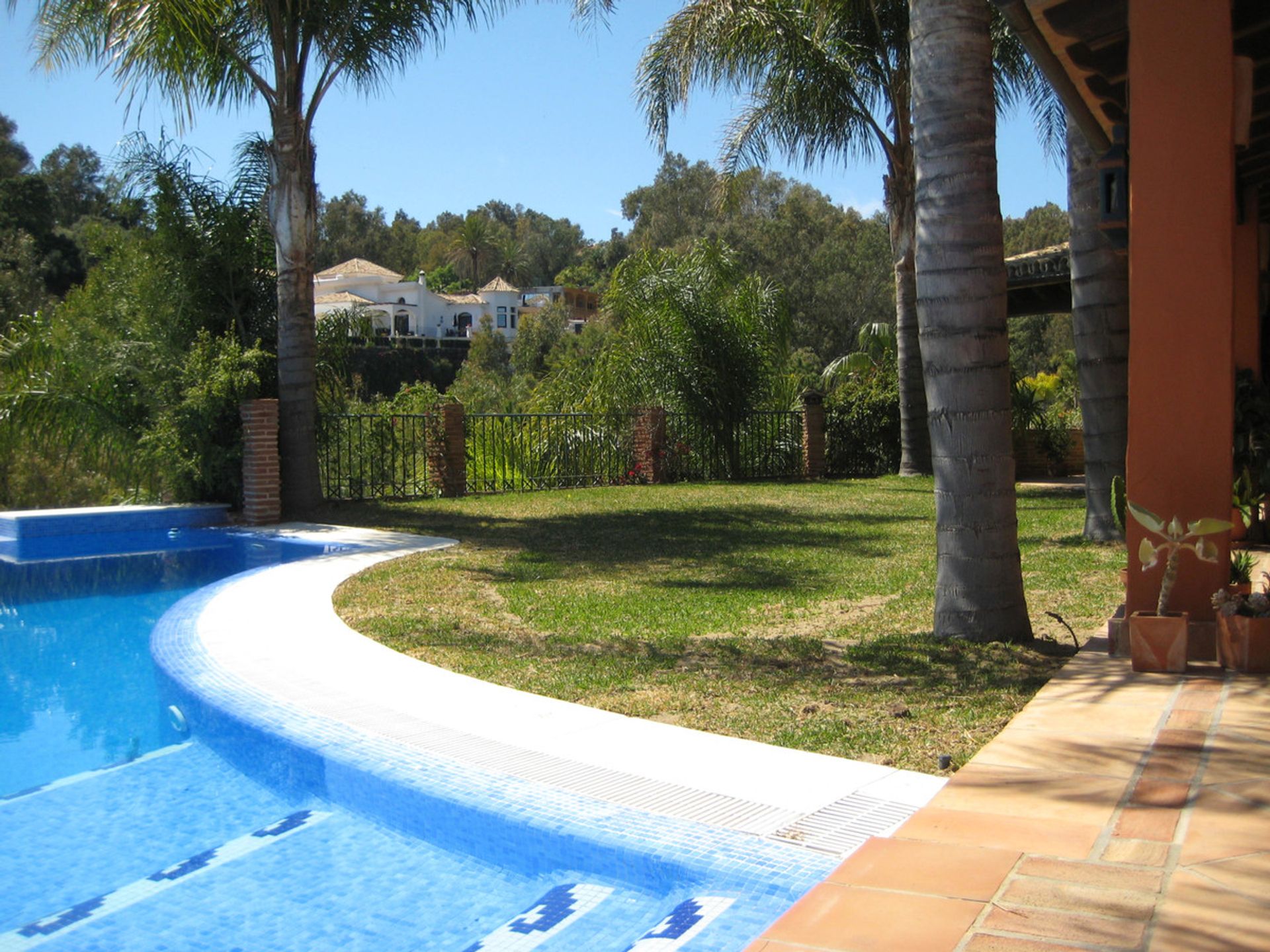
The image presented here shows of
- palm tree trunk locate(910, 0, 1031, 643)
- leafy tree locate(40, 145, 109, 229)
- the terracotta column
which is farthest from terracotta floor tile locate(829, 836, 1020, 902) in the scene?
leafy tree locate(40, 145, 109, 229)

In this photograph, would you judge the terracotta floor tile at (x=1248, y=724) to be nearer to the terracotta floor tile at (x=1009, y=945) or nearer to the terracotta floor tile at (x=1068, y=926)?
the terracotta floor tile at (x=1068, y=926)

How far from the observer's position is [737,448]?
2006 cm

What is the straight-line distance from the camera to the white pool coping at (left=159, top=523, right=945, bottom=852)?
3812mm

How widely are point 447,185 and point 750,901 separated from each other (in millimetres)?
82138

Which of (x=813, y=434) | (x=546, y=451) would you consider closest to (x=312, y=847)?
(x=546, y=451)

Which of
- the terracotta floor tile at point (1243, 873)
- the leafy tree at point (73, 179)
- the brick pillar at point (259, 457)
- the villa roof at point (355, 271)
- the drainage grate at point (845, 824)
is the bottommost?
the drainage grate at point (845, 824)

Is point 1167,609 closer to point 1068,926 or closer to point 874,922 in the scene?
point 1068,926

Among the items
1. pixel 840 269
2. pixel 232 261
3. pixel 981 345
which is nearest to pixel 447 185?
pixel 840 269

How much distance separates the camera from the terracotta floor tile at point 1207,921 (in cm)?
234

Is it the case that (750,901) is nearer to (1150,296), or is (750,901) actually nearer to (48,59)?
(1150,296)

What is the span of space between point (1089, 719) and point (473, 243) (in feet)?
279

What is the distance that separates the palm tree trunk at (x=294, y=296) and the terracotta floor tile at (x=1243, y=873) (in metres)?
12.2

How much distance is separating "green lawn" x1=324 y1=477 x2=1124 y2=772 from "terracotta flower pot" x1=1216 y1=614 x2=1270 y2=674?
90cm

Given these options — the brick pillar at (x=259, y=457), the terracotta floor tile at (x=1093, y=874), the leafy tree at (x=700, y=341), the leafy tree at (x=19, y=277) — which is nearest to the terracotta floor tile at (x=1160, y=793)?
the terracotta floor tile at (x=1093, y=874)
